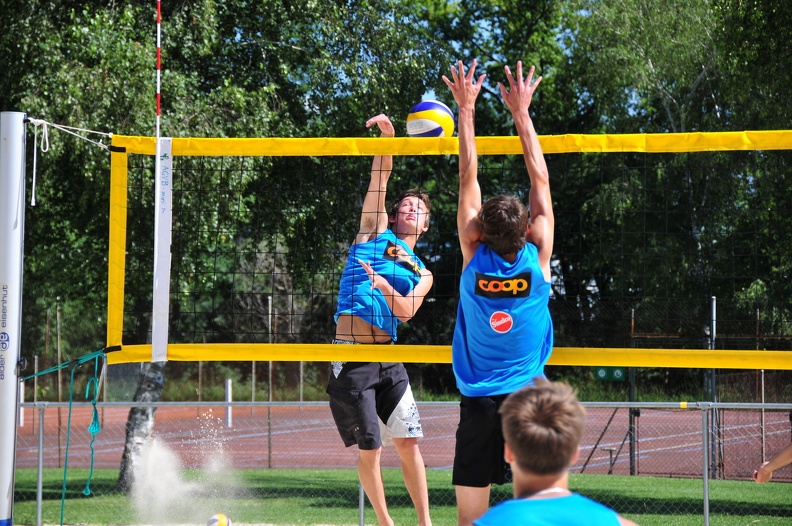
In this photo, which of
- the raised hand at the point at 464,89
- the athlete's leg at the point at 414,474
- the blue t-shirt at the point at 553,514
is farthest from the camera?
the athlete's leg at the point at 414,474

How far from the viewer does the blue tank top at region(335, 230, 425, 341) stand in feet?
17.6

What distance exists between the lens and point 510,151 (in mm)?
5402

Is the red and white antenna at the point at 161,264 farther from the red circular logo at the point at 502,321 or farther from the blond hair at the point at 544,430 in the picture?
the blond hair at the point at 544,430

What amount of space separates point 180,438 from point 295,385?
388 inches

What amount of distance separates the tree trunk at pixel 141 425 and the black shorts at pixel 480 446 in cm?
986

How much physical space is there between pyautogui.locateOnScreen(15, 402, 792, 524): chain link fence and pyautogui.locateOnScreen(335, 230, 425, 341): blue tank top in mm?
2223

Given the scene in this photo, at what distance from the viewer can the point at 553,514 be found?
90.5 inches

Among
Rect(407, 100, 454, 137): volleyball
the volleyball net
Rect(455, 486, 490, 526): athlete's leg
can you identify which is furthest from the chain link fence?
Rect(455, 486, 490, 526): athlete's leg

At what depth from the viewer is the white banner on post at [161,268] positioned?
18.3 feet

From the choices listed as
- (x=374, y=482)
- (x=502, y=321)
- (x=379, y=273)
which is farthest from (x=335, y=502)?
(x=502, y=321)

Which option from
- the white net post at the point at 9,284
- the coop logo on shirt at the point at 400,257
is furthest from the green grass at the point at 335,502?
the coop logo on shirt at the point at 400,257

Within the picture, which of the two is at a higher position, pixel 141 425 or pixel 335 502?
pixel 141 425

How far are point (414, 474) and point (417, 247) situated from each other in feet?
24.3

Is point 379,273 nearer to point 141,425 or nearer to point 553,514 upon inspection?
point 553,514
